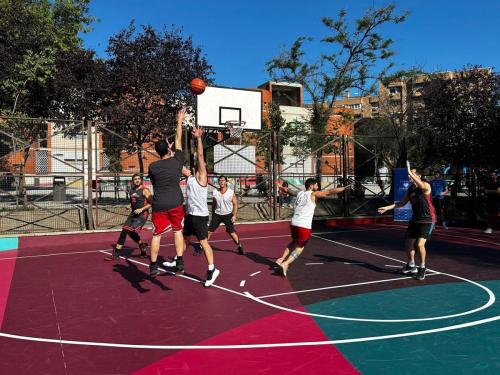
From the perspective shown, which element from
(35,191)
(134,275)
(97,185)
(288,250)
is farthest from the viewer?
(35,191)

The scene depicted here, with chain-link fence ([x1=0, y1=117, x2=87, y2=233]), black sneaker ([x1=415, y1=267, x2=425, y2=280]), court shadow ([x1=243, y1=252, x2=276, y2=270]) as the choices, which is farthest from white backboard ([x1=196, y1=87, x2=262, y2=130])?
black sneaker ([x1=415, y1=267, x2=425, y2=280])

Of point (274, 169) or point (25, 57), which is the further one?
point (25, 57)

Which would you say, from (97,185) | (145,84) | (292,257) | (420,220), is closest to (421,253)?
(420,220)

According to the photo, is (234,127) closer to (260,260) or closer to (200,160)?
(260,260)

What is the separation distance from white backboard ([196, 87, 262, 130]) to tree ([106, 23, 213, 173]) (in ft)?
10.5

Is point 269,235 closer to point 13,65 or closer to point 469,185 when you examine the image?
point 469,185

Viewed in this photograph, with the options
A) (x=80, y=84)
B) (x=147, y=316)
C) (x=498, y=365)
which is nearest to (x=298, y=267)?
(x=147, y=316)

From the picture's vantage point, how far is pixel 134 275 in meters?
8.07

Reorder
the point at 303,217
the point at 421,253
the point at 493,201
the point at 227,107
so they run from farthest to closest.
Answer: the point at 227,107 < the point at 493,201 < the point at 303,217 < the point at 421,253

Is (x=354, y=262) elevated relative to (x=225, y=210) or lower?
lower

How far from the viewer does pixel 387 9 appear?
23.1 meters

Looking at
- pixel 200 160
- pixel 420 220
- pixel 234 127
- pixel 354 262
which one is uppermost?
pixel 234 127

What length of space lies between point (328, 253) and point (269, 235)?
3.77 metres

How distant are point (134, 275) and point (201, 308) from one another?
257 cm
